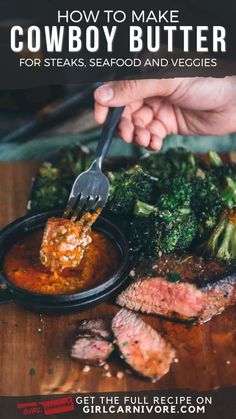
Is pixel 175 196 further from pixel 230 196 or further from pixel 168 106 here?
pixel 168 106

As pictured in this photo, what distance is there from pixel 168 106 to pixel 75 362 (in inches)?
45.4

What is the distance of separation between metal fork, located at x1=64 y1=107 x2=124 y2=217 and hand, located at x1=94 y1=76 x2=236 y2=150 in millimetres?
127

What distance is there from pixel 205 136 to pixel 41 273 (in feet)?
3.49

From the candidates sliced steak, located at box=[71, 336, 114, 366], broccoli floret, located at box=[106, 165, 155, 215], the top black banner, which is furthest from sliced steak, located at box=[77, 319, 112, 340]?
the top black banner

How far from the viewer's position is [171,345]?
196 centimetres

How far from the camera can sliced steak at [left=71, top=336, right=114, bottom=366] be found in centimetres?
191

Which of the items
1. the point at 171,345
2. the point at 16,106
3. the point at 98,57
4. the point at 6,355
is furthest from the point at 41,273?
the point at 16,106

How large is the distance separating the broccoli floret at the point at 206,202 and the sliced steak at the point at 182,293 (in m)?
Answer: 0.18

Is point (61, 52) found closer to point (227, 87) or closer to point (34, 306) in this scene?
point (227, 87)

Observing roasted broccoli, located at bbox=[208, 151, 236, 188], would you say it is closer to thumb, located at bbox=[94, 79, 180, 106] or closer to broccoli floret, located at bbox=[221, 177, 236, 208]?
broccoli floret, located at bbox=[221, 177, 236, 208]

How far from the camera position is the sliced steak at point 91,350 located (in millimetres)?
1914

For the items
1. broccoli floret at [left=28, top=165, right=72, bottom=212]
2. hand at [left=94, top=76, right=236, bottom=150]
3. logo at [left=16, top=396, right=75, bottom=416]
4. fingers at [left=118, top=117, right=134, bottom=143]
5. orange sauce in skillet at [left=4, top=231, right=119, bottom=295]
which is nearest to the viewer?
logo at [left=16, top=396, right=75, bottom=416]

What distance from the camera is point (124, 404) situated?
6.23ft

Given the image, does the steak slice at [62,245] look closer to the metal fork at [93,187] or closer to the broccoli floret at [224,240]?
the metal fork at [93,187]
